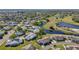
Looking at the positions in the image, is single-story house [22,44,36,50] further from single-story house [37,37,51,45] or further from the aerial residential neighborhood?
single-story house [37,37,51,45]

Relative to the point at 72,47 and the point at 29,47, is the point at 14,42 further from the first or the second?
the point at 72,47

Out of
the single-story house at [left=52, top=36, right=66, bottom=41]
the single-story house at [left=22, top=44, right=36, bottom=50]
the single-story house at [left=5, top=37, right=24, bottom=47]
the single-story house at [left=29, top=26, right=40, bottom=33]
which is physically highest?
the single-story house at [left=29, top=26, right=40, bottom=33]

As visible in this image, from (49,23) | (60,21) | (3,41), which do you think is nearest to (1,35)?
(3,41)

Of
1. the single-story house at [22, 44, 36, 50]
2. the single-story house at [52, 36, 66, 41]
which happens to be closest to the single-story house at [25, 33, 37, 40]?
the single-story house at [22, 44, 36, 50]

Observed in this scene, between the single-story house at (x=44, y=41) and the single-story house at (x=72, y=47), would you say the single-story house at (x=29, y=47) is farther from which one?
the single-story house at (x=72, y=47)

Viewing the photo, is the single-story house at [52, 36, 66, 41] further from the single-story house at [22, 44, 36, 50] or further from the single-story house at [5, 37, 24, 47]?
the single-story house at [5, 37, 24, 47]

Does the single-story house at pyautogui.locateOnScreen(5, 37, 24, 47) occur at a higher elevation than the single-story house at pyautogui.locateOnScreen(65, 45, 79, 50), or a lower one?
higher

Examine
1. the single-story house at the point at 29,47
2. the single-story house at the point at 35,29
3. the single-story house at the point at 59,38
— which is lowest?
the single-story house at the point at 29,47

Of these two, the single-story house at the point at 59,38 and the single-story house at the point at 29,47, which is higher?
the single-story house at the point at 59,38

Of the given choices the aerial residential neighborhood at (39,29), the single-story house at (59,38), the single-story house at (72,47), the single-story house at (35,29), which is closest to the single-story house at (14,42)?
the aerial residential neighborhood at (39,29)
